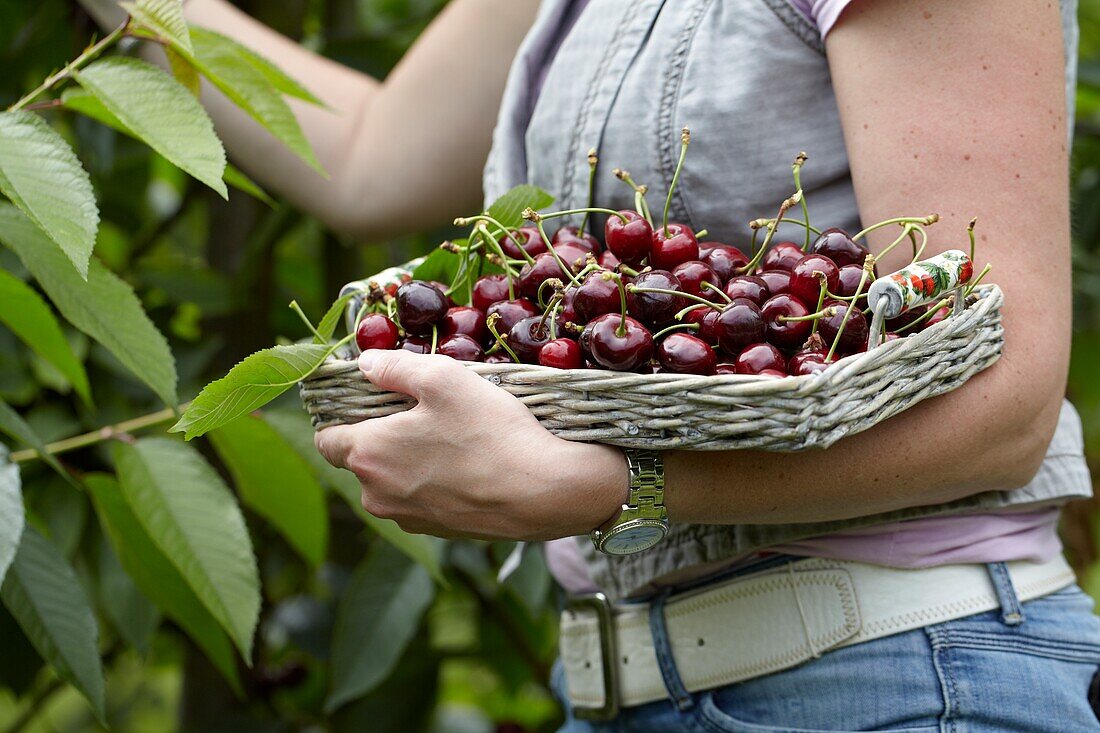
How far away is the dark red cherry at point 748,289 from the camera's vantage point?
28.4 inches

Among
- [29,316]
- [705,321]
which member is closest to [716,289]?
[705,321]

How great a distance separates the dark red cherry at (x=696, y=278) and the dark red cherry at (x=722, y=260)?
20 millimetres

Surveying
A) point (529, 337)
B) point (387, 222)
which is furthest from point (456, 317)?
point (387, 222)

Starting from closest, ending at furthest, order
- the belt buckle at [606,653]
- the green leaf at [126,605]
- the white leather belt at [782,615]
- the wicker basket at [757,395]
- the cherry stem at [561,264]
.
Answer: the wicker basket at [757,395] → the cherry stem at [561,264] → the white leather belt at [782,615] → the belt buckle at [606,653] → the green leaf at [126,605]

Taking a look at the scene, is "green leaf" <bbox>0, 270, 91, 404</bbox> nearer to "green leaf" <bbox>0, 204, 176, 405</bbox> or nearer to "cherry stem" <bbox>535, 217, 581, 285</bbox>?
"green leaf" <bbox>0, 204, 176, 405</bbox>

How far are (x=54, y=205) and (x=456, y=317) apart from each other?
261 millimetres

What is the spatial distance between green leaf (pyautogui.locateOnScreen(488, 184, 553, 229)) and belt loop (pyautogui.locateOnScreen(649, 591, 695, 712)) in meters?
0.34

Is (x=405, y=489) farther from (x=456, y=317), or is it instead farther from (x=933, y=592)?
(x=933, y=592)

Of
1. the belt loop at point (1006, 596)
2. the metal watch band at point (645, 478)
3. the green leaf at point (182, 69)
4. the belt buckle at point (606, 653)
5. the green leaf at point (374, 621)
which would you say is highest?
the green leaf at point (182, 69)

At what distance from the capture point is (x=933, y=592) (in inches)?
32.6

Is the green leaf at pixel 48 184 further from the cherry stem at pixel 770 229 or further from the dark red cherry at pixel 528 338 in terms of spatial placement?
the cherry stem at pixel 770 229

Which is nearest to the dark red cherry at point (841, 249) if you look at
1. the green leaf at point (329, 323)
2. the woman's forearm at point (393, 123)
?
the green leaf at point (329, 323)

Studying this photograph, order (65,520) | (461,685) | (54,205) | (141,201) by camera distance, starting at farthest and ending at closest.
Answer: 1. (461,685)
2. (141,201)
3. (65,520)
4. (54,205)

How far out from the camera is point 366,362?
27.7 inches
